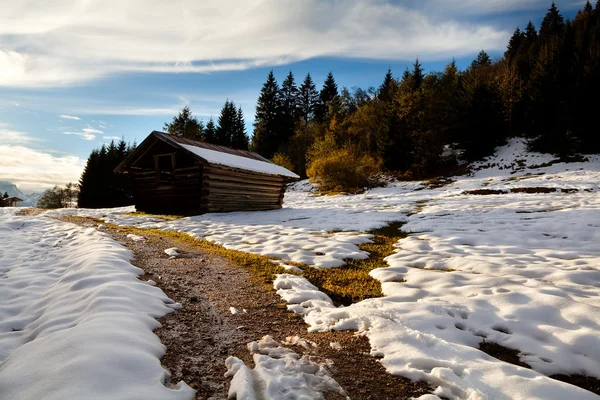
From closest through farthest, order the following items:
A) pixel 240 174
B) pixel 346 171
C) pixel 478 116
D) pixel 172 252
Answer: pixel 172 252, pixel 240 174, pixel 346 171, pixel 478 116

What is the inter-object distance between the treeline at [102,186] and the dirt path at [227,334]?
154 ft

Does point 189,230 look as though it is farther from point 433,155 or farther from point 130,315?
point 433,155

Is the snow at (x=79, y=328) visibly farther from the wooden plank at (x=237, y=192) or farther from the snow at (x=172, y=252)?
the wooden plank at (x=237, y=192)

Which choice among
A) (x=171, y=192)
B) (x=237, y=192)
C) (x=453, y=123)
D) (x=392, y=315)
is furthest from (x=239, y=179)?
(x=453, y=123)

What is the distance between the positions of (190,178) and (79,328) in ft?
47.1

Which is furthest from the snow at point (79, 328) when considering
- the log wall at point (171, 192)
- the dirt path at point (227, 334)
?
the log wall at point (171, 192)

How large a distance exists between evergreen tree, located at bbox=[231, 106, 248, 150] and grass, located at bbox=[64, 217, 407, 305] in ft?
153

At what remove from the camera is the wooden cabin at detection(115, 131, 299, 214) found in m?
15.7

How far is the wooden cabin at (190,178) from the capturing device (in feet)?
51.5

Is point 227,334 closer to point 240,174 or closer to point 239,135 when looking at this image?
point 240,174

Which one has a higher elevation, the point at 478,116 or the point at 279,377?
the point at 478,116

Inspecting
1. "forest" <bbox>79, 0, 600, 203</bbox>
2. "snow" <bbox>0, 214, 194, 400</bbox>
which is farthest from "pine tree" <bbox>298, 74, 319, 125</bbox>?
"snow" <bbox>0, 214, 194, 400</bbox>

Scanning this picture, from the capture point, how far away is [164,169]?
17.7 meters

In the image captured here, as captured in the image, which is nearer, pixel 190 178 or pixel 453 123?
pixel 190 178
